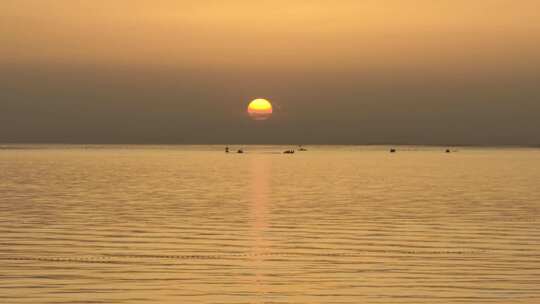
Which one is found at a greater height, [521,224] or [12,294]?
[521,224]

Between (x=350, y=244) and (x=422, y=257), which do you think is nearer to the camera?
(x=422, y=257)

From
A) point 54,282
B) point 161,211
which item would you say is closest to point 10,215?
point 161,211

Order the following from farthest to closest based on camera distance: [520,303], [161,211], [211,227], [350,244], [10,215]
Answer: [161,211] < [10,215] < [211,227] < [350,244] < [520,303]

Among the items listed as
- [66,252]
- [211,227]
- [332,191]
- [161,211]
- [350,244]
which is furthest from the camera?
[332,191]

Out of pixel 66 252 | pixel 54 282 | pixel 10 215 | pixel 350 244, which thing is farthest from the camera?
pixel 10 215

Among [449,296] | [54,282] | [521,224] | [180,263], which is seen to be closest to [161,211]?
[521,224]

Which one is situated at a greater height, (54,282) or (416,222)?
(416,222)

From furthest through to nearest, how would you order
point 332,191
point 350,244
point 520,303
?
point 332,191 → point 350,244 → point 520,303

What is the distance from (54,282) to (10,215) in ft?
76.9

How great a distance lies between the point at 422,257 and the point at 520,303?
907cm

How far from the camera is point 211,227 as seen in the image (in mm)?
44656

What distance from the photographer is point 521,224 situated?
46438mm

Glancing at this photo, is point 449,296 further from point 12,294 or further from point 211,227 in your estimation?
point 211,227

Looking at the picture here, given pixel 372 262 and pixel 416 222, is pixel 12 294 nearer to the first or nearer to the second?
pixel 372 262
